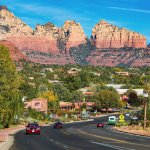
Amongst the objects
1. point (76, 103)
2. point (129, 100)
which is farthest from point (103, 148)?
point (129, 100)

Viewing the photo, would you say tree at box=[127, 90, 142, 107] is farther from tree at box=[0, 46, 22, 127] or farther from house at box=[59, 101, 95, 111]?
tree at box=[0, 46, 22, 127]

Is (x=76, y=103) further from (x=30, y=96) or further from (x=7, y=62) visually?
(x=7, y=62)

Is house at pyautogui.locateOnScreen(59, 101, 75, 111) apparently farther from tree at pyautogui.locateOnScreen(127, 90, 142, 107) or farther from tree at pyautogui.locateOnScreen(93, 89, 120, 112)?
tree at pyautogui.locateOnScreen(127, 90, 142, 107)

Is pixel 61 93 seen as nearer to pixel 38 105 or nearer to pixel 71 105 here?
pixel 71 105

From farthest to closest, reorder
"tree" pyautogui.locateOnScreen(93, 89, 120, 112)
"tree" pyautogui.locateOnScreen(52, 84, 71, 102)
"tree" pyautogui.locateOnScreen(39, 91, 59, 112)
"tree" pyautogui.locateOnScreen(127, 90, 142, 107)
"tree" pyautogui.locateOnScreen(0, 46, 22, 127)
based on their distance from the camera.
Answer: "tree" pyautogui.locateOnScreen(127, 90, 142, 107)
"tree" pyautogui.locateOnScreen(52, 84, 71, 102)
"tree" pyautogui.locateOnScreen(93, 89, 120, 112)
"tree" pyautogui.locateOnScreen(39, 91, 59, 112)
"tree" pyautogui.locateOnScreen(0, 46, 22, 127)

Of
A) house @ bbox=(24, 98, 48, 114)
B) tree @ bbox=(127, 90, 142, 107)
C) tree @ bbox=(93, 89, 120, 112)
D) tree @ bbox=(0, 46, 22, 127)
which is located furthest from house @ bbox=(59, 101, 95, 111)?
tree @ bbox=(0, 46, 22, 127)

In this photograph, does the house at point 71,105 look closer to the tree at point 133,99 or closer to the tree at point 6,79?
the tree at point 133,99

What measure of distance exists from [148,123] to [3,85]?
30919mm

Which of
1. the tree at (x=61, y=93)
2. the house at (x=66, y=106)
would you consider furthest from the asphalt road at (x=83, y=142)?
the tree at (x=61, y=93)

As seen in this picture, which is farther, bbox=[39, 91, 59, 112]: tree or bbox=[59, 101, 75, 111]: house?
bbox=[59, 101, 75, 111]: house

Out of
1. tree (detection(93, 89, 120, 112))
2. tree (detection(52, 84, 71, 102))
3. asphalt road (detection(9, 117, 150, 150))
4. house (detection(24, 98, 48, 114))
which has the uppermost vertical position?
tree (detection(52, 84, 71, 102))

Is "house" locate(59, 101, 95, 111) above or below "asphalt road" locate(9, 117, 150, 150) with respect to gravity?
above

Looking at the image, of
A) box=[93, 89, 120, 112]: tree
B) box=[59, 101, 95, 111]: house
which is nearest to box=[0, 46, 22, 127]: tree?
box=[59, 101, 95, 111]: house

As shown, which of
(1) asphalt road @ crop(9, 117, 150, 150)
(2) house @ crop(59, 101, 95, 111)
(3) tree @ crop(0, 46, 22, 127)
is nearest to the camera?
(1) asphalt road @ crop(9, 117, 150, 150)
